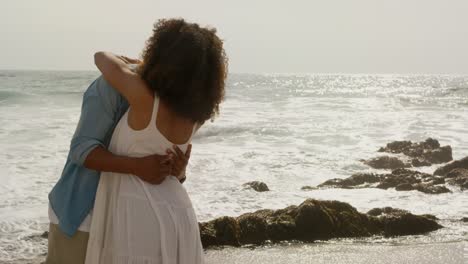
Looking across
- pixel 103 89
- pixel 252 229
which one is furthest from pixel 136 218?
pixel 252 229

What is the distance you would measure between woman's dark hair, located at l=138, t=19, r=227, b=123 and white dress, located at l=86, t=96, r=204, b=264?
0.30ft

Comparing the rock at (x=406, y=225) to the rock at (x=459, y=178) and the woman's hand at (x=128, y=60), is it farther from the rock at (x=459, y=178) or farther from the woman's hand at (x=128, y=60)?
the woman's hand at (x=128, y=60)

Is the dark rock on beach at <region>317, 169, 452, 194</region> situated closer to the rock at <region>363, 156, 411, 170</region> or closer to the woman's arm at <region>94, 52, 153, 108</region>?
the rock at <region>363, 156, 411, 170</region>

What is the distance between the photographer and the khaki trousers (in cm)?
226

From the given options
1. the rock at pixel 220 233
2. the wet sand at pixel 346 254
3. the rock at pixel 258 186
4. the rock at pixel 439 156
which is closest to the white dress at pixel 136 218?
the wet sand at pixel 346 254

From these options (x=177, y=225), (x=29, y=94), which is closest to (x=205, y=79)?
(x=177, y=225)

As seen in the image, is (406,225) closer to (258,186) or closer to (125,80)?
(258,186)

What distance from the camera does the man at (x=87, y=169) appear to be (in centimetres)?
222

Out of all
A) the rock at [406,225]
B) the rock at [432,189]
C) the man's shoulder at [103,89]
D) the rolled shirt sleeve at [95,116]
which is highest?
the man's shoulder at [103,89]

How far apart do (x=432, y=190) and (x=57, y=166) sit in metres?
6.21

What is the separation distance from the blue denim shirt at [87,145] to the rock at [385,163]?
41.8 ft

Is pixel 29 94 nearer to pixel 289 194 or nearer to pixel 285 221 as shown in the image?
pixel 289 194

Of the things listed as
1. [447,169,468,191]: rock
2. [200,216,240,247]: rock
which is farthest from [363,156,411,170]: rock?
[200,216,240,247]: rock

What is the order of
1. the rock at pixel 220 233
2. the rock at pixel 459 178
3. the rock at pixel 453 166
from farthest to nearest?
1. the rock at pixel 453 166
2. the rock at pixel 459 178
3. the rock at pixel 220 233
